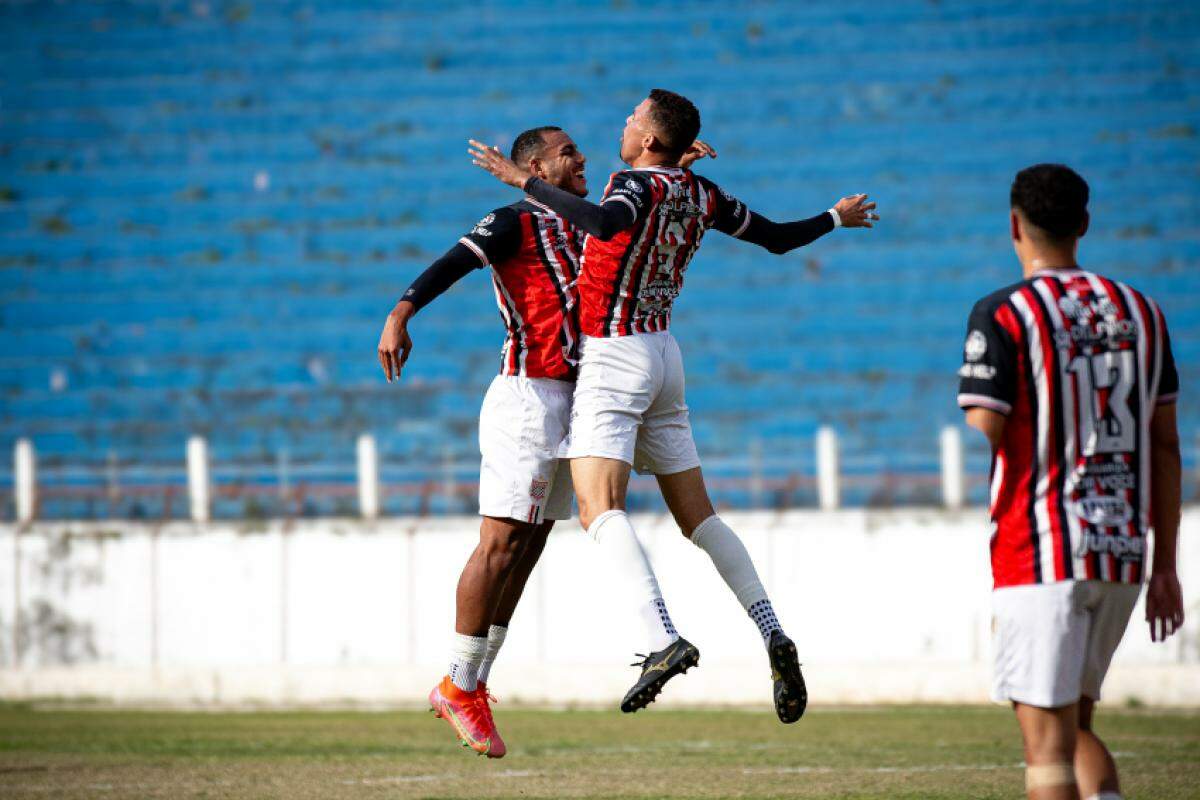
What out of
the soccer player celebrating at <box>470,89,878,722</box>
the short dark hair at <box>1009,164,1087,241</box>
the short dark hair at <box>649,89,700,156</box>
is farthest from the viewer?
the short dark hair at <box>649,89,700,156</box>

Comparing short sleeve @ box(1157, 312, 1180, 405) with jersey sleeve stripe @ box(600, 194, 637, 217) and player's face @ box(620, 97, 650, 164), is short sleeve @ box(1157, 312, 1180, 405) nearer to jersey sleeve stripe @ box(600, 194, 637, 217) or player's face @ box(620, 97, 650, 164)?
jersey sleeve stripe @ box(600, 194, 637, 217)

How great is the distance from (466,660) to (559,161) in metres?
1.86

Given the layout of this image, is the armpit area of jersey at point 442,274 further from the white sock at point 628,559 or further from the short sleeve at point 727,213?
the white sock at point 628,559

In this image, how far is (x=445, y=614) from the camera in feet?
35.0

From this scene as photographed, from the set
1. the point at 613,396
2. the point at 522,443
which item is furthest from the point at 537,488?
the point at 613,396

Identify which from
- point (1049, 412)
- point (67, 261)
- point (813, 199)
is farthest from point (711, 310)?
point (1049, 412)

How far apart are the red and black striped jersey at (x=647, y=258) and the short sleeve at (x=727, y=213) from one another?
22 millimetres

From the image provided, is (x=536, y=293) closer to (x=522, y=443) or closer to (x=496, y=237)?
(x=496, y=237)

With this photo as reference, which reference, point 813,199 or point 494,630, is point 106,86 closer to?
point 813,199

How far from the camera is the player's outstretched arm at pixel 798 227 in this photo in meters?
5.82

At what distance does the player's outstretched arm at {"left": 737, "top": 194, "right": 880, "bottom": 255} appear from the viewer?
5.82 m

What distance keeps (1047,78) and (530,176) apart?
52.2 feet

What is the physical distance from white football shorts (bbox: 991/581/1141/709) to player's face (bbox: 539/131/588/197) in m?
2.78

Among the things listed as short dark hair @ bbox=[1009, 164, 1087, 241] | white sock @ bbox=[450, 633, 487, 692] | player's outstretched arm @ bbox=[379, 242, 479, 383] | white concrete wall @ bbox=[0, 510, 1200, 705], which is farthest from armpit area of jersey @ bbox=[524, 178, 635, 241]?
white concrete wall @ bbox=[0, 510, 1200, 705]
